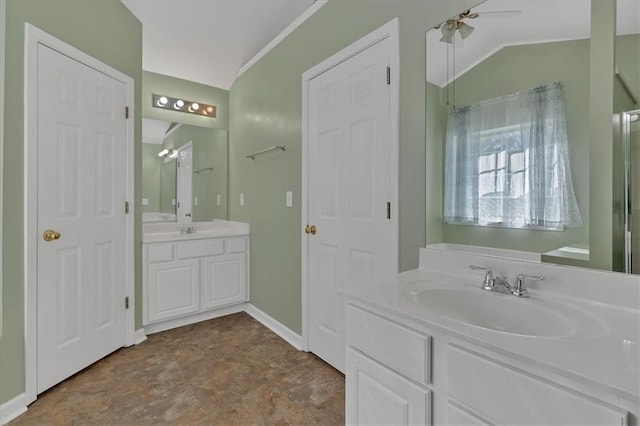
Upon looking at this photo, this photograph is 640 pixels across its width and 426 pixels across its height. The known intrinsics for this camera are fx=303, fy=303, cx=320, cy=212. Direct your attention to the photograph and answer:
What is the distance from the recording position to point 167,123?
3.11 meters

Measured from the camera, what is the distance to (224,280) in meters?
2.97

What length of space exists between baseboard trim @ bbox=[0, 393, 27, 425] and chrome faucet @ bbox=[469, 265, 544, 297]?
7.78 feet

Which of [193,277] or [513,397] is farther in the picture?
[193,277]

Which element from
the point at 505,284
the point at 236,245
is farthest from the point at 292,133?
the point at 505,284

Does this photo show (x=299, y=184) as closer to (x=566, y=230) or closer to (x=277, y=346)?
(x=277, y=346)

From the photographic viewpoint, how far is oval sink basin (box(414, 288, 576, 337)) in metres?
0.90

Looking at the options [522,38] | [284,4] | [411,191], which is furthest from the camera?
[284,4]

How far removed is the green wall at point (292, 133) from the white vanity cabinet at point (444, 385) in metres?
0.66

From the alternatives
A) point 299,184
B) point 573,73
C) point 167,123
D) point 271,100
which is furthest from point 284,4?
point 573,73

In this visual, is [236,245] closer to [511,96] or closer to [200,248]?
[200,248]

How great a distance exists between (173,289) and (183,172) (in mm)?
1229

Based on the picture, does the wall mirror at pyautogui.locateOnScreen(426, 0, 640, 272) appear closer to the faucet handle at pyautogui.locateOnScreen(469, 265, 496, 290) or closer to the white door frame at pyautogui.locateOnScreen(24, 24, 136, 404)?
the faucet handle at pyautogui.locateOnScreen(469, 265, 496, 290)

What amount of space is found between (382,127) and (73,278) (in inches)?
84.0

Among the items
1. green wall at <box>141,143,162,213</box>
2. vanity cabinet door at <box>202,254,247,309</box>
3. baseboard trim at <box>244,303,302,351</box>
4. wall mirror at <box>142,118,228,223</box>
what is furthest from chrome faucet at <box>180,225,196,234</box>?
baseboard trim at <box>244,303,302,351</box>
